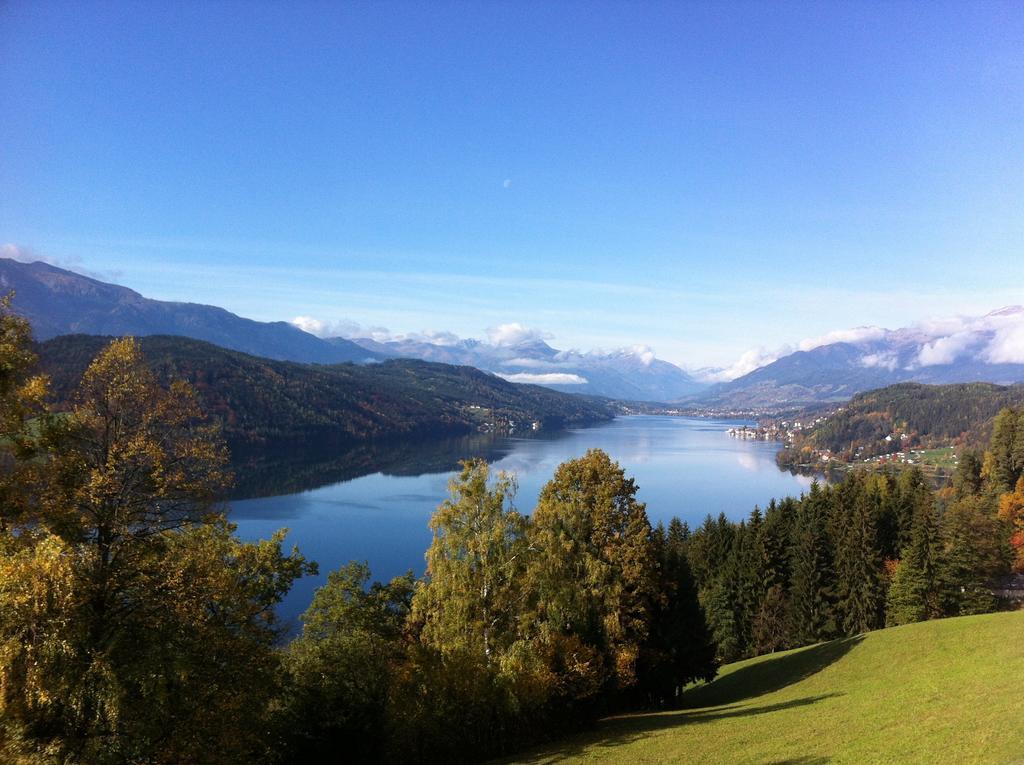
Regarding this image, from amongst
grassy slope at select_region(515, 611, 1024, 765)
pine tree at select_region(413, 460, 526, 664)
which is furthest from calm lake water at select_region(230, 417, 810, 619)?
grassy slope at select_region(515, 611, 1024, 765)

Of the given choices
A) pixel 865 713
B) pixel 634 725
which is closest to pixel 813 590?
pixel 634 725

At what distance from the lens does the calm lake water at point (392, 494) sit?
7581 centimetres

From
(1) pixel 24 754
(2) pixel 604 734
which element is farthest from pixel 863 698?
(1) pixel 24 754

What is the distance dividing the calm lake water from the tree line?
1636 centimetres

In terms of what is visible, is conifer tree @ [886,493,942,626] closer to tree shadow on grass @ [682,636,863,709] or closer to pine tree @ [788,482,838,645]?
pine tree @ [788,482,838,645]

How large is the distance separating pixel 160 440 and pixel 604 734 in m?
19.1

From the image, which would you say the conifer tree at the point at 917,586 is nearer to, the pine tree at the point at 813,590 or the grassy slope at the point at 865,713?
the pine tree at the point at 813,590

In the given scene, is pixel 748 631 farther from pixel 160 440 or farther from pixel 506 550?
pixel 160 440

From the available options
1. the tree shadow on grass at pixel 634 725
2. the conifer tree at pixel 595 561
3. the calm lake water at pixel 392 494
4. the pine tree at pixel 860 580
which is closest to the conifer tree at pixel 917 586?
the pine tree at pixel 860 580

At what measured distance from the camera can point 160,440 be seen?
41.0 feet

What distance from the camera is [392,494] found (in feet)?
380

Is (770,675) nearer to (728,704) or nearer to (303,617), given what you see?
(728,704)

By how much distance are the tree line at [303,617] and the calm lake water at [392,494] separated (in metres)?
16.4

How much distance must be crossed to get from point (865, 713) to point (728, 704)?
30.1 feet
